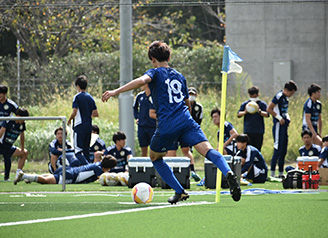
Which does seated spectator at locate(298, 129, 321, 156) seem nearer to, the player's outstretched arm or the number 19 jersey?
the number 19 jersey

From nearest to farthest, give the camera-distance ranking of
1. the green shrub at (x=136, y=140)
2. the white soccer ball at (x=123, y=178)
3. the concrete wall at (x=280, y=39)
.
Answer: the white soccer ball at (x=123, y=178)
the green shrub at (x=136, y=140)
the concrete wall at (x=280, y=39)

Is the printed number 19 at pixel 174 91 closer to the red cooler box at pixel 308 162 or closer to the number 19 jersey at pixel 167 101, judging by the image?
the number 19 jersey at pixel 167 101

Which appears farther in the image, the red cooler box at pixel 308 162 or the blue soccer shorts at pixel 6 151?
the blue soccer shorts at pixel 6 151

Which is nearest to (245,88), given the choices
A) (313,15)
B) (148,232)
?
(313,15)

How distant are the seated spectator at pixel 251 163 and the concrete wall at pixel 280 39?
499 inches

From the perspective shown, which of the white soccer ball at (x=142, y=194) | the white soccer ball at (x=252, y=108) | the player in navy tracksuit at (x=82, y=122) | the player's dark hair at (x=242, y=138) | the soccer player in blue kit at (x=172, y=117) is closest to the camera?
the soccer player in blue kit at (x=172, y=117)

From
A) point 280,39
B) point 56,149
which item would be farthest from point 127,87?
point 280,39

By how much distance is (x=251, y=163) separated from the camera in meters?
12.6

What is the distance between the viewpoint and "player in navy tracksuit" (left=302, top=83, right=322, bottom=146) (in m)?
14.1

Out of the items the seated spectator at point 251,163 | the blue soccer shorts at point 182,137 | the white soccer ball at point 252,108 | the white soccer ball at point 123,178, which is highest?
the white soccer ball at point 252,108

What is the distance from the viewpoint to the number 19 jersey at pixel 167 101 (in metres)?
7.23

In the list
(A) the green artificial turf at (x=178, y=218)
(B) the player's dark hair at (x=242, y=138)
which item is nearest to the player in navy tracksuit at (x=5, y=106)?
(B) the player's dark hair at (x=242, y=138)

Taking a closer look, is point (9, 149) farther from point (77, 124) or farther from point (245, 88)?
point (245, 88)

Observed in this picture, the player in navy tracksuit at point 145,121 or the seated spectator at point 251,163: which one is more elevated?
the player in navy tracksuit at point 145,121
